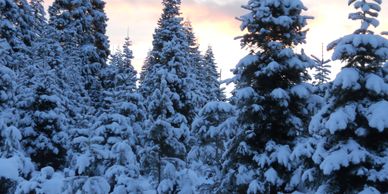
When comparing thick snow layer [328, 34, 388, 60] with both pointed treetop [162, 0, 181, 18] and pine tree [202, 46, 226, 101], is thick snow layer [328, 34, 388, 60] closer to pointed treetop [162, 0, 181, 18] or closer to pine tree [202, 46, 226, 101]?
pointed treetop [162, 0, 181, 18]

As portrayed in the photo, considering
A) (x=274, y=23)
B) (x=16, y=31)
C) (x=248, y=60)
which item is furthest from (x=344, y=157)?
(x=16, y=31)

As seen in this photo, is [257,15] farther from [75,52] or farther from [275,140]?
[75,52]

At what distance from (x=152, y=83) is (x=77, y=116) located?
17.6 feet

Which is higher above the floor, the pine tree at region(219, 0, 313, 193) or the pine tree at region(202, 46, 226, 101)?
the pine tree at region(202, 46, 226, 101)

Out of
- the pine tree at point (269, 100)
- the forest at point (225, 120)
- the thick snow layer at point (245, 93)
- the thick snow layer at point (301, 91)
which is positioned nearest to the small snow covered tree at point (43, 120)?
the forest at point (225, 120)

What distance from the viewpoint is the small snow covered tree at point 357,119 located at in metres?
11.2

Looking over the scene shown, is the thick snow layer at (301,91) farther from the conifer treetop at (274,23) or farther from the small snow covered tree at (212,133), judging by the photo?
the small snow covered tree at (212,133)

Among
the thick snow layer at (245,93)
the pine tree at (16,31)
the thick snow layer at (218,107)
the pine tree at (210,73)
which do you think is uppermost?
the pine tree at (210,73)

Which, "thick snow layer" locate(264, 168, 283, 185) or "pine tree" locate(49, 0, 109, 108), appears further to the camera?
"pine tree" locate(49, 0, 109, 108)

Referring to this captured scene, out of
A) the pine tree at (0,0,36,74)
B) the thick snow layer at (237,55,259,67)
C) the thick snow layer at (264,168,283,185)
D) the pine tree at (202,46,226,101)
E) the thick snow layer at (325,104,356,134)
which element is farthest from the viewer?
the pine tree at (202,46,226,101)

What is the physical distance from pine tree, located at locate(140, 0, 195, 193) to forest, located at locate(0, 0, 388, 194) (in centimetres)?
8

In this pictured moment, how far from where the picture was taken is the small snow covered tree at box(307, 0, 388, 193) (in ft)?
36.9

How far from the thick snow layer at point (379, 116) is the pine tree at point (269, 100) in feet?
14.4

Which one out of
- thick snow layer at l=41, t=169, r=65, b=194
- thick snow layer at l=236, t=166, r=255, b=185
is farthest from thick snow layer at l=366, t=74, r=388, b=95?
thick snow layer at l=41, t=169, r=65, b=194
